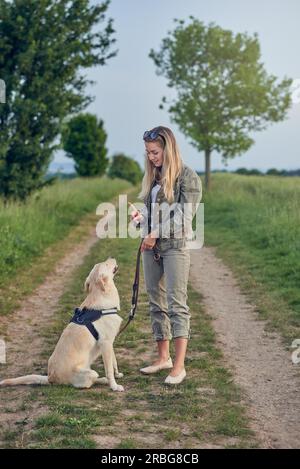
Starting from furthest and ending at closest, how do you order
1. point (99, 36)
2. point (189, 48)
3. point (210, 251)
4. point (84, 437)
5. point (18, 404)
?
point (189, 48) → point (99, 36) → point (210, 251) → point (18, 404) → point (84, 437)

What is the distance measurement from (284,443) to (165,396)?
4.17 ft

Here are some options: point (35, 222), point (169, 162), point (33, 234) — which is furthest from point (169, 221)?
point (35, 222)

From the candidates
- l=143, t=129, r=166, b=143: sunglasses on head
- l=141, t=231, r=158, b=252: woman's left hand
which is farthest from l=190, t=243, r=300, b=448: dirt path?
l=143, t=129, r=166, b=143: sunglasses on head

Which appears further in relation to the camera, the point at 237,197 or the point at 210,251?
the point at 237,197

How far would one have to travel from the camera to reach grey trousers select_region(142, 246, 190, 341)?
237 inches

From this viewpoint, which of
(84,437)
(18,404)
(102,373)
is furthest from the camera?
(102,373)

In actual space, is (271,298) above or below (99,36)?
below

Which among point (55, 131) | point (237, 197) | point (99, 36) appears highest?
point (99, 36)

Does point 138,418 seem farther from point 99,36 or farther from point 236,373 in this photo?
point 99,36

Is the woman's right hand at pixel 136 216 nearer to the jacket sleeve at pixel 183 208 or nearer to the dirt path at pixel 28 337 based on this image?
the jacket sleeve at pixel 183 208

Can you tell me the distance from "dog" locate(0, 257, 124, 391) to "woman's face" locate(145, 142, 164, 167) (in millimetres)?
975

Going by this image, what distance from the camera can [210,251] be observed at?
1421cm

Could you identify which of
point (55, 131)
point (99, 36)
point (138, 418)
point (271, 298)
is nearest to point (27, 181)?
point (55, 131)

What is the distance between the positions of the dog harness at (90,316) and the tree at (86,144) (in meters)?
34.4
